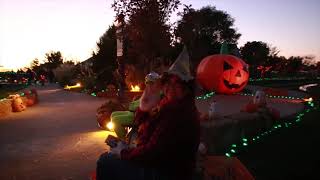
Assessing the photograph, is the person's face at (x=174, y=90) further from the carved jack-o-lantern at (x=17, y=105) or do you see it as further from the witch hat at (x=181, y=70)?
the carved jack-o-lantern at (x=17, y=105)

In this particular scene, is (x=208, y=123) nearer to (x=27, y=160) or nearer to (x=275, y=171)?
(x=275, y=171)

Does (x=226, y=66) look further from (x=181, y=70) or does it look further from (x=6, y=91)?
(x=6, y=91)

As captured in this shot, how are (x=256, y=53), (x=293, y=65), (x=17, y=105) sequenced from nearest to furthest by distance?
(x=17, y=105), (x=256, y=53), (x=293, y=65)

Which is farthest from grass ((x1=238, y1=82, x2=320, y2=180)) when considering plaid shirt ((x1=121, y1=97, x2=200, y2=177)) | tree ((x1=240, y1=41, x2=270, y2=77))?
tree ((x1=240, y1=41, x2=270, y2=77))

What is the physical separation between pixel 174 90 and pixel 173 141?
1.68 ft

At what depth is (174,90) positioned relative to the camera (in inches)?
138

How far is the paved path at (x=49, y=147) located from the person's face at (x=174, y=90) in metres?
2.79

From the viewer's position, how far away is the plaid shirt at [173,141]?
3256 millimetres

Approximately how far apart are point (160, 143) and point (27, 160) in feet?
14.2

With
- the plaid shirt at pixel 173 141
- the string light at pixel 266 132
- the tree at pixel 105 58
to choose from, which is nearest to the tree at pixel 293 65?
the tree at pixel 105 58

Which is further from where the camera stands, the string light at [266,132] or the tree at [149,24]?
the tree at [149,24]

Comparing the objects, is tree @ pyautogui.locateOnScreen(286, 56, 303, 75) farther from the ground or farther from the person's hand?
A: the person's hand

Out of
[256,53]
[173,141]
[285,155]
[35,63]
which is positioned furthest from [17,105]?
[35,63]

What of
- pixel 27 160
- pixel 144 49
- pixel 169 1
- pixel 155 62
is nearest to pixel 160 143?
pixel 27 160
